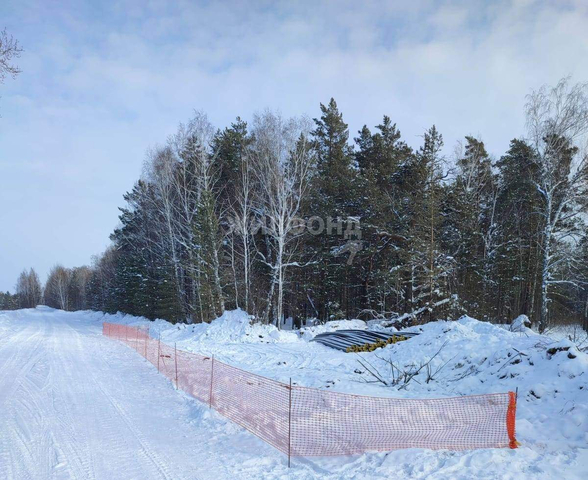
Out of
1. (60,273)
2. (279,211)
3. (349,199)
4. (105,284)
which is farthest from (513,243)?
(60,273)

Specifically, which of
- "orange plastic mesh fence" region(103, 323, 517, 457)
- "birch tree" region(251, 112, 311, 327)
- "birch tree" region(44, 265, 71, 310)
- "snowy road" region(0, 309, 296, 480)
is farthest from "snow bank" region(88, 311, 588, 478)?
"birch tree" region(44, 265, 71, 310)

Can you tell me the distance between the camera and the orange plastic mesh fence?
5.82 meters

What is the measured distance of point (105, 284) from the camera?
179 ft

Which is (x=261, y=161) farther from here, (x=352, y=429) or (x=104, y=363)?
(x=352, y=429)

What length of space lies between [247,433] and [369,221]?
18.6 m

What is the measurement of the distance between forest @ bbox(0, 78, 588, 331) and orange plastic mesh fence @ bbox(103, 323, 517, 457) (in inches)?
532

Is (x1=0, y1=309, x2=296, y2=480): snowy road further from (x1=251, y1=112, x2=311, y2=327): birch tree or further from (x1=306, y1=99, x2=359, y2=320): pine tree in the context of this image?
(x1=306, y1=99, x2=359, y2=320): pine tree

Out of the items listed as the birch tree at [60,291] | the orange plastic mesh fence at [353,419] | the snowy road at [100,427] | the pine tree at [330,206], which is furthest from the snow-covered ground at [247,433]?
the birch tree at [60,291]

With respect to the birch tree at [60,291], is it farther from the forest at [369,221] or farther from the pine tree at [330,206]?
the pine tree at [330,206]

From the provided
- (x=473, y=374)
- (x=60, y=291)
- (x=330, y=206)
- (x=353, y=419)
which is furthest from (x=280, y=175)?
(x=60, y=291)

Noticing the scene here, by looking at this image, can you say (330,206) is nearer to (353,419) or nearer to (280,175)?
(280,175)

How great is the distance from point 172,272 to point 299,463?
2678 cm

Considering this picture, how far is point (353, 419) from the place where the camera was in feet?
22.9

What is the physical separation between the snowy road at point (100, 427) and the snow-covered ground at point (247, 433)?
2cm
